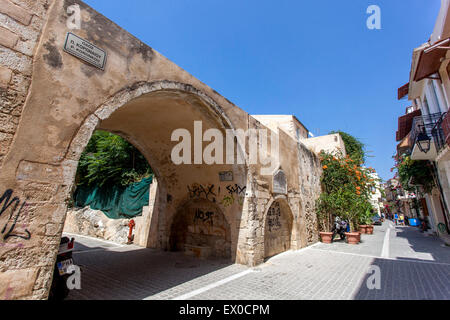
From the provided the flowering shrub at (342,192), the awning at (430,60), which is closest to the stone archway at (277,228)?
the flowering shrub at (342,192)

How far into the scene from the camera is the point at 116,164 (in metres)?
12.4

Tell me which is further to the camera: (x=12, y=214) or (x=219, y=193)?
(x=219, y=193)

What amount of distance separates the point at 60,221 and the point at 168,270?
3644 mm

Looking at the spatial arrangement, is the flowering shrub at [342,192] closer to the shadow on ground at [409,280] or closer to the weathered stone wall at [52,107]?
the shadow on ground at [409,280]

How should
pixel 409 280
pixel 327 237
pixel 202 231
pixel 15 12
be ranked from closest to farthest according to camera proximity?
pixel 15 12 < pixel 409 280 < pixel 202 231 < pixel 327 237

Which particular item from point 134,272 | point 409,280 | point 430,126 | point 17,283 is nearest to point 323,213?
point 430,126

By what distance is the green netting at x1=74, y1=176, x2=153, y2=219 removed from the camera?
1042cm

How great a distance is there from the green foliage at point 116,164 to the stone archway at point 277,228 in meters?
7.25

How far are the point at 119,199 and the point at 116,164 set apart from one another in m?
2.23

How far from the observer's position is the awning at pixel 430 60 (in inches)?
250

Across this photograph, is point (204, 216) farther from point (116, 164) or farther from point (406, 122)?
point (406, 122)

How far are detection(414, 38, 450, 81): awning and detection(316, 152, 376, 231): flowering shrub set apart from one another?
217 inches

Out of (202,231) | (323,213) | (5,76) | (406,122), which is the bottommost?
(202,231)
